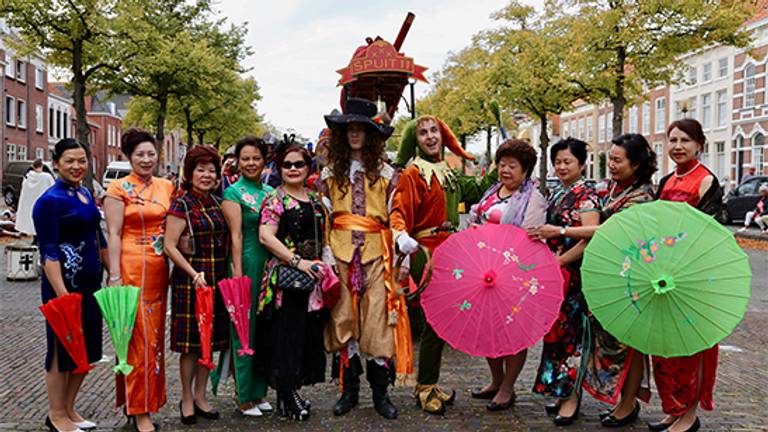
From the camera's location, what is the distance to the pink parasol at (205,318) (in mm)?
3881

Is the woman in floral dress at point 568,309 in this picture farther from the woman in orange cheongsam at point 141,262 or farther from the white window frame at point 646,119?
the white window frame at point 646,119

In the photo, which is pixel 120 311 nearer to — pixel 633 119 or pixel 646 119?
pixel 646 119

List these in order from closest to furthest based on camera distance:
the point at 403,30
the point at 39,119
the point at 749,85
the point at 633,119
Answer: the point at 403,30 → the point at 749,85 → the point at 39,119 → the point at 633,119

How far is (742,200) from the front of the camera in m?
20.2

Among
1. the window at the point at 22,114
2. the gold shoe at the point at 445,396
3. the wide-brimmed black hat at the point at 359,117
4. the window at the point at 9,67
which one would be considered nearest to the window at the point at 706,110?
the gold shoe at the point at 445,396

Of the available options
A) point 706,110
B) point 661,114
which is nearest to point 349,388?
point 706,110

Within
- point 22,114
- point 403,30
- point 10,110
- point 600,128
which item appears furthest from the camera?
point 600,128

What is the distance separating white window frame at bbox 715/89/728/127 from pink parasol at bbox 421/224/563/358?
35.5 metres

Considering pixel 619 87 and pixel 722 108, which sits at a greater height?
pixel 722 108

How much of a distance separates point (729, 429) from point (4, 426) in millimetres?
4510

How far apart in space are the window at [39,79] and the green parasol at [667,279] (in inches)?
1758

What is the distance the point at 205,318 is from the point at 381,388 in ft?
4.05

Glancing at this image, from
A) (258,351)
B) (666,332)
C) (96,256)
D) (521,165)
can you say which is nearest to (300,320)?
(258,351)

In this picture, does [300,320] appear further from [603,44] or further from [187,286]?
[603,44]
